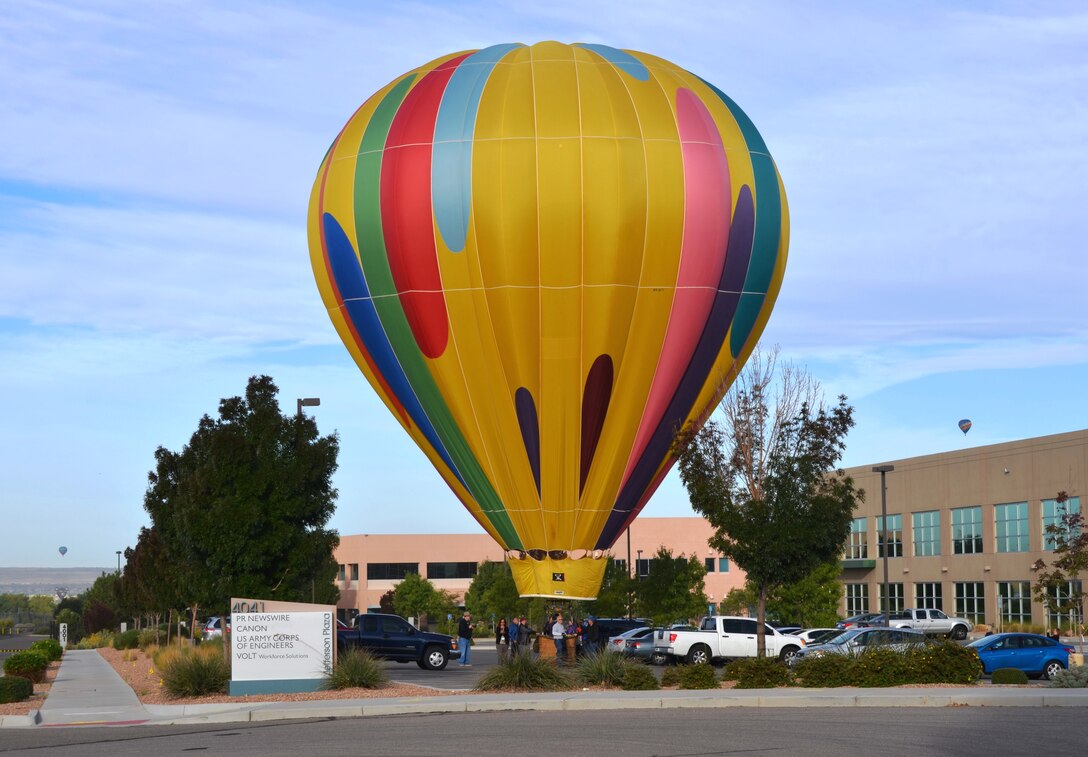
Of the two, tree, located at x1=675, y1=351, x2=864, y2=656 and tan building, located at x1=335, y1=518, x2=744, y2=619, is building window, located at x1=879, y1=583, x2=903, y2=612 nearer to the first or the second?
tan building, located at x1=335, y1=518, x2=744, y2=619

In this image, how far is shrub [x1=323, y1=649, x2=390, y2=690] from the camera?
29047 millimetres

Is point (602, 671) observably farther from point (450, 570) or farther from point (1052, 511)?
point (450, 570)

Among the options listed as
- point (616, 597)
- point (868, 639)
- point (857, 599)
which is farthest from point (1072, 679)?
point (857, 599)

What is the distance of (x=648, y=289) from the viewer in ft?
107

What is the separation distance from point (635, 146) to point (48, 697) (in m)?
18.4

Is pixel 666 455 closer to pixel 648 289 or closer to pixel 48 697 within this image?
pixel 648 289

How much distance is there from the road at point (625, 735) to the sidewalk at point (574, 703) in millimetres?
752

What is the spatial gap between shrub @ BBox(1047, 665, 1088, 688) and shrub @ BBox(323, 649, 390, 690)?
13582 millimetres

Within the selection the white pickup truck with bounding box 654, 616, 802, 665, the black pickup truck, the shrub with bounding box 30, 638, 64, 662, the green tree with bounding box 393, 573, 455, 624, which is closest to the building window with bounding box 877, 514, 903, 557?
the green tree with bounding box 393, 573, 455, 624

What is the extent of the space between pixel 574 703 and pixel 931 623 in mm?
45668

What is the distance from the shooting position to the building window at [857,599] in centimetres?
9188

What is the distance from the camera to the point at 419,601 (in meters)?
104

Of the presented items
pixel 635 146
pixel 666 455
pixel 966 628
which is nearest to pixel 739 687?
pixel 666 455

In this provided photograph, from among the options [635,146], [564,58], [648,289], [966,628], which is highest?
[564,58]
